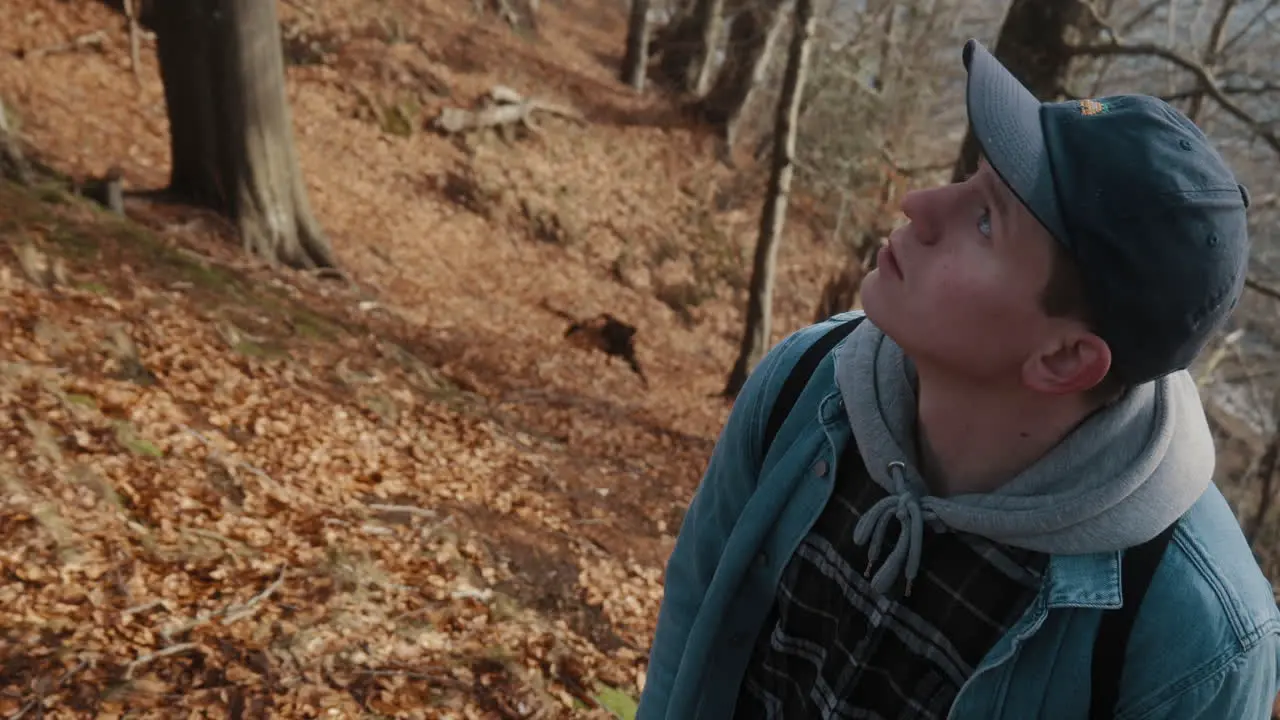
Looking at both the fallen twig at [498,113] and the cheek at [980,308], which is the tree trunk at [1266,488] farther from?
the cheek at [980,308]

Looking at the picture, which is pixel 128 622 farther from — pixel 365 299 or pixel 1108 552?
pixel 365 299

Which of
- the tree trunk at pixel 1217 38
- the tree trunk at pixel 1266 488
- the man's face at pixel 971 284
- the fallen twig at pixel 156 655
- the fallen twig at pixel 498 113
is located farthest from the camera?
the tree trunk at pixel 1217 38

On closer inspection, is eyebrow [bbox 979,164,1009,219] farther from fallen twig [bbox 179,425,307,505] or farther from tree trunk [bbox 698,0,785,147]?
tree trunk [bbox 698,0,785,147]

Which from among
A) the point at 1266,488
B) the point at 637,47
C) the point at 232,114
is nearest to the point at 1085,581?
the point at 232,114

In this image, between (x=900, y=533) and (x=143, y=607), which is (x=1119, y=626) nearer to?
(x=900, y=533)

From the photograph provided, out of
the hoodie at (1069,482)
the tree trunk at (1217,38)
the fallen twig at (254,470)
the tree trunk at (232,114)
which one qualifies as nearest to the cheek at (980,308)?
the hoodie at (1069,482)

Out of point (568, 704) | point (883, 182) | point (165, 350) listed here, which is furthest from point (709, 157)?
point (568, 704)

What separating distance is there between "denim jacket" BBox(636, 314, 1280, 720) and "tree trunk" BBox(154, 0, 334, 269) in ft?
25.6

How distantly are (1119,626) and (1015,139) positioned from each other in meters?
0.81

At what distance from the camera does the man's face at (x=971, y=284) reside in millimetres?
1591

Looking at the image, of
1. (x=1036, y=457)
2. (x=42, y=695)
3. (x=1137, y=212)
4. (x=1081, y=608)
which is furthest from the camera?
(x=42, y=695)

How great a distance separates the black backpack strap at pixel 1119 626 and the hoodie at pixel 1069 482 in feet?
0.09

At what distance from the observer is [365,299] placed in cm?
925

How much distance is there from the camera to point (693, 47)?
68.8 ft
